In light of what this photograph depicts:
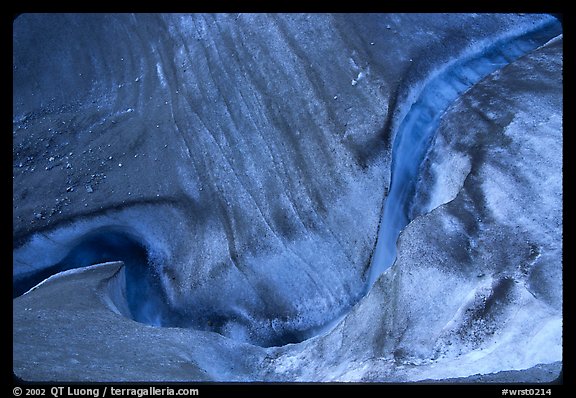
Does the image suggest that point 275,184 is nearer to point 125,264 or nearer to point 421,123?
point 421,123

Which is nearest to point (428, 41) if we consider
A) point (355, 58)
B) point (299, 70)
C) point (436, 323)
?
point (355, 58)

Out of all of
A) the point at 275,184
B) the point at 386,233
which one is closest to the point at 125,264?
the point at 275,184

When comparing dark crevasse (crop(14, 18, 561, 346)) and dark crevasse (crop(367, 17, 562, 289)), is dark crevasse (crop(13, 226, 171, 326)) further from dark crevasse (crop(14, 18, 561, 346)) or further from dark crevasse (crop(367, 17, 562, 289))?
dark crevasse (crop(367, 17, 562, 289))

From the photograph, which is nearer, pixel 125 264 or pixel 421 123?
pixel 421 123

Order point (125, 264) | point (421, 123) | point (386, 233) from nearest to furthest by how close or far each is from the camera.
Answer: point (386, 233), point (421, 123), point (125, 264)

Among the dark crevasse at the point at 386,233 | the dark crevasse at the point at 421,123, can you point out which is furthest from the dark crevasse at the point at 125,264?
the dark crevasse at the point at 421,123

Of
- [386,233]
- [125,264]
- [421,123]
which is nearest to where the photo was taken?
[386,233]

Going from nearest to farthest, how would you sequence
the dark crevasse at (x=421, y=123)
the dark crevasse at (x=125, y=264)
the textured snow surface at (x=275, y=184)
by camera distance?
the textured snow surface at (x=275, y=184)
the dark crevasse at (x=421, y=123)
the dark crevasse at (x=125, y=264)

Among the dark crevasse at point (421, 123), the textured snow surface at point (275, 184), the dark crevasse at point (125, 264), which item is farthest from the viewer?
the dark crevasse at point (125, 264)

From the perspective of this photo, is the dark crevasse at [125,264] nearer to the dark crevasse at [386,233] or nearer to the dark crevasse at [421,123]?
the dark crevasse at [386,233]
